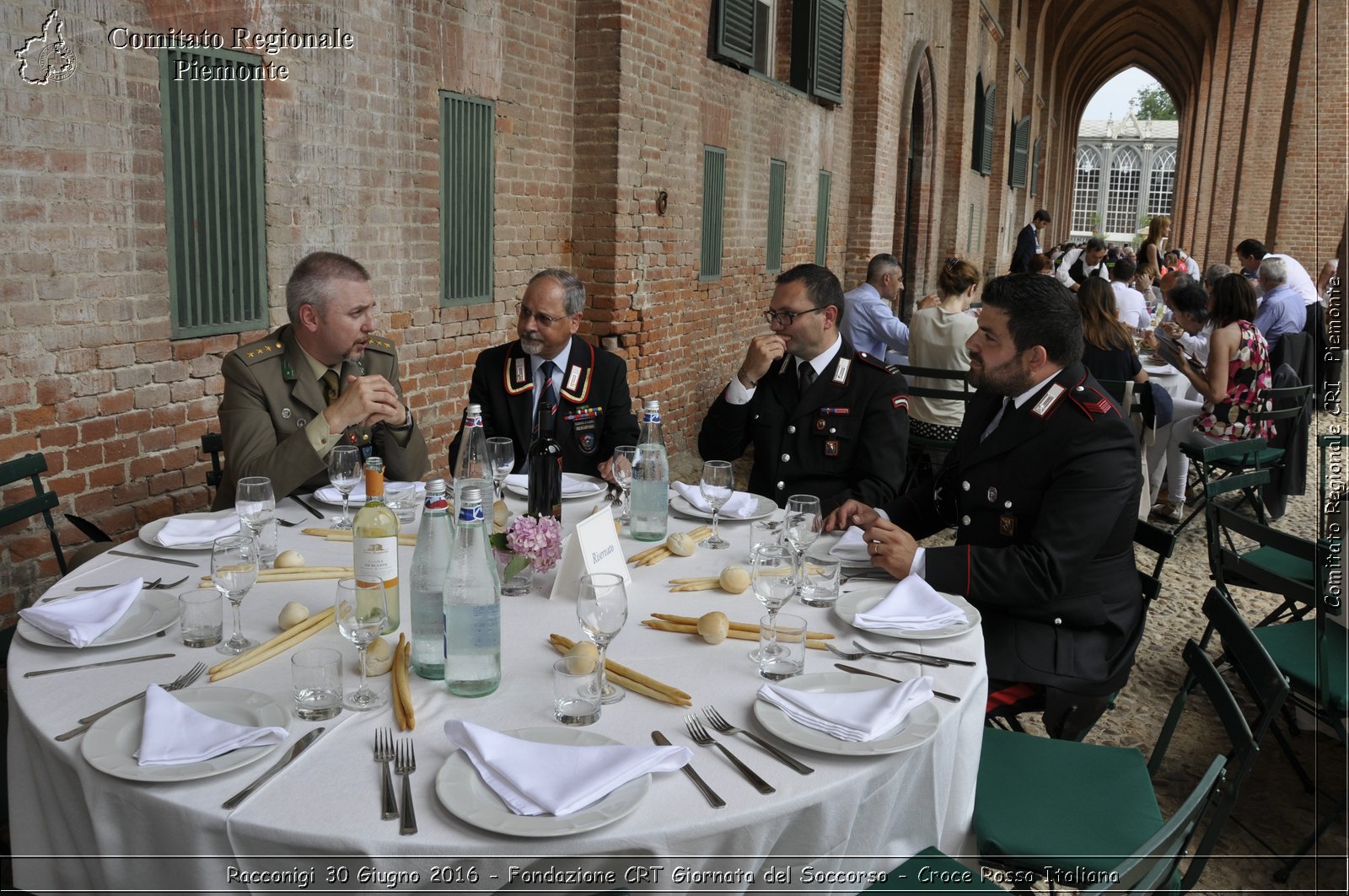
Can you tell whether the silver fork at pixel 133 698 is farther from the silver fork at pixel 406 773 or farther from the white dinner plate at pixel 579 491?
the white dinner plate at pixel 579 491

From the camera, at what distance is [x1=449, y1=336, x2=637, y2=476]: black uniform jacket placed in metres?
4.22

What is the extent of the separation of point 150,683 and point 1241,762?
2149 millimetres

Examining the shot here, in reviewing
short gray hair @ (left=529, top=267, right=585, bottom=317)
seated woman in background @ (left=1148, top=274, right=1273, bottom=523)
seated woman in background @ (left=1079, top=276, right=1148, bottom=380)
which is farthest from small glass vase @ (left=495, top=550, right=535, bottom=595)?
seated woman in background @ (left=1148, top=274, right=1273, bottom=523)

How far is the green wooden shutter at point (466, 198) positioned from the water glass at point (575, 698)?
4262 mm

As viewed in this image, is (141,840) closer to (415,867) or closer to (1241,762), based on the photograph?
(415,867)

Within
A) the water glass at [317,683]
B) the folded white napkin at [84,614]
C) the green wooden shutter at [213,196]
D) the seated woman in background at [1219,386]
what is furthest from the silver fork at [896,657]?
the seated woman in background at [1219,386]

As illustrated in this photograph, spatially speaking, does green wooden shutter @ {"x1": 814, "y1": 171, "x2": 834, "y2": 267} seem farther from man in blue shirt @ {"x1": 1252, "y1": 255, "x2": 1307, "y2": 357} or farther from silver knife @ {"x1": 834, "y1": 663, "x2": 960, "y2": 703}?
silver knife @ {"x1": 834, "y1": 663, "x2": 960, "y2": 703}

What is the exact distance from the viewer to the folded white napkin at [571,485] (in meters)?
3.46

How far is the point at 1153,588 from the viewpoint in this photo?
10.8 ft

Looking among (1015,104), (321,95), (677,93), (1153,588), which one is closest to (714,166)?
(677,93)

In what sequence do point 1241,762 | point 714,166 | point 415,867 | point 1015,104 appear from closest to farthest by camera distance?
point 415,867 < point 1241,762 < point 714,166 < point 1015,104

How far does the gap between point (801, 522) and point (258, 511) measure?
1.39 m

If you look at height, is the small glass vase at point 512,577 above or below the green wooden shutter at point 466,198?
below

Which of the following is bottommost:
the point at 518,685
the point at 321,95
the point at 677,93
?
the point at 518,685
